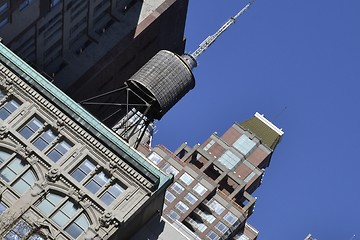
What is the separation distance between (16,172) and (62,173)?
3.45 m

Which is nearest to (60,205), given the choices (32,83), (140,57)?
(32,83)

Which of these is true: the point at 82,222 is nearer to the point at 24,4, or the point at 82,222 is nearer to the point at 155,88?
the point at 24,4

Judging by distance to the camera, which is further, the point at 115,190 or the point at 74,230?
the point at 115,190

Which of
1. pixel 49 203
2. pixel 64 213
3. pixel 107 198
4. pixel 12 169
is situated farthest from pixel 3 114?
pixel 107 198

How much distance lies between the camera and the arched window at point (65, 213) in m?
111

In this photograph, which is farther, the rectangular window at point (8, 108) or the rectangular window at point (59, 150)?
the rectangular window at point (8, 108)

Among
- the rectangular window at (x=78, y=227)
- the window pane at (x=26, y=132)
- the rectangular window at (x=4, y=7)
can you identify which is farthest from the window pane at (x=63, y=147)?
the rectangular window at (x=4, y=7)

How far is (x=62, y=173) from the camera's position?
368 ft

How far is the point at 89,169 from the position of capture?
370 ft

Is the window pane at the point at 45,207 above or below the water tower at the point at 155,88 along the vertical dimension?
below

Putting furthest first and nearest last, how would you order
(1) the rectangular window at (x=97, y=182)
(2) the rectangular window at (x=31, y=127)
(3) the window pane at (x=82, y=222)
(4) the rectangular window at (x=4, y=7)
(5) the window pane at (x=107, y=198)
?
(4) the rectangular window at (x=4, y=7) < (2) the rectangular window at (x=31, y=127) < (1) the rectangular window at (x=97, y=182) < (5) the window pane at (x=107, y=198) < (3) the window pane at (x=82, y=222)

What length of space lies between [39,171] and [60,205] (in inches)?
125

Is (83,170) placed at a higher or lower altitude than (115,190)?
lower

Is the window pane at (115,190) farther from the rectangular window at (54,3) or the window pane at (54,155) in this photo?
the rectangular window at (54,3)
